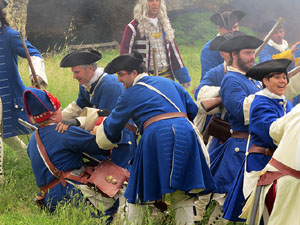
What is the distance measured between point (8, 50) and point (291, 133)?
4213mm

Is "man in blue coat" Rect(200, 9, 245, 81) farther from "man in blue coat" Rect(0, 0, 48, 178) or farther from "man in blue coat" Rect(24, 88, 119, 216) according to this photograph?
"man in blue coat" Rect(24, 88, 119, 216)

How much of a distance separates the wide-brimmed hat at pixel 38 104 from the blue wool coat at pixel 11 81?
169 centimetres

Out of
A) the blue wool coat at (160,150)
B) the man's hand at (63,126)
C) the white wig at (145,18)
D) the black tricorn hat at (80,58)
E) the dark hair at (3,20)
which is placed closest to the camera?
the blue wool coat at (160,150)

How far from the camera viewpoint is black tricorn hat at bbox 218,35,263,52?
5.08 metres

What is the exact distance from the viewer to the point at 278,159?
379 centimetres

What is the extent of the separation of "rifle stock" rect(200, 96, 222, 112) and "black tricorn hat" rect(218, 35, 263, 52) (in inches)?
22.3

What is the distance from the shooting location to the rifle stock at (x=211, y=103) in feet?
18.0

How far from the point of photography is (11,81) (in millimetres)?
6863

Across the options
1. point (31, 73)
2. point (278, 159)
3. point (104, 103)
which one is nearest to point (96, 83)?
point (104, 103)

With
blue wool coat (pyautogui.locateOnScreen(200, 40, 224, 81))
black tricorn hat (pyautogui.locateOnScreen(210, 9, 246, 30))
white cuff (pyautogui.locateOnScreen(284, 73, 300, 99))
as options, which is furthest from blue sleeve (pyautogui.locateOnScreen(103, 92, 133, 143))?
black tricorn hat (pyautogui.locateOnScreen(210, 9, 246, 30))

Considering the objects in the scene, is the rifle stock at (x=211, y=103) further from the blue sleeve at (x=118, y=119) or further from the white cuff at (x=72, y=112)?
the white cuff at (x=72, y=112)

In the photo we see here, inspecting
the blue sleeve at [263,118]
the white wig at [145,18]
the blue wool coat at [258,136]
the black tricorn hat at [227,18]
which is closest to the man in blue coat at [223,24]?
the black tricorn hat at [227,18]

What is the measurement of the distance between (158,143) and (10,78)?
2.96 m

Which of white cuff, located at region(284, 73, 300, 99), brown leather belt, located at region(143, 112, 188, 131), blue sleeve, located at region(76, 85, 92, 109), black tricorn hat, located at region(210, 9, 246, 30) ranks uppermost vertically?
black tricorn hat, located at region(210, 9, 246, 30)
